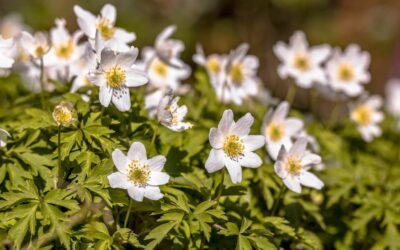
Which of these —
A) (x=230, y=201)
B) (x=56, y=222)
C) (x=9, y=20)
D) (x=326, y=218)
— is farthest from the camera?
(x=9, y=20)

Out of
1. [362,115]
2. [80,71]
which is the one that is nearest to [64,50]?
[80,71]

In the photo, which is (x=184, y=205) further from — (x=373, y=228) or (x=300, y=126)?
(x=373, y=228)

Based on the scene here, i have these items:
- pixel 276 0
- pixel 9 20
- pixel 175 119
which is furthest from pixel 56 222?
pixel 276 0

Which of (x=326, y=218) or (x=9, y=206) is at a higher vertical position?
(x=326, y=218)

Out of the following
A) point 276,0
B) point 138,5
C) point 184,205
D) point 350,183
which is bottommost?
point 184,205

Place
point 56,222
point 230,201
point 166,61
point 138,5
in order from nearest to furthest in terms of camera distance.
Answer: point 56,222 < point 230,201 < point 166,61 < point 138,5

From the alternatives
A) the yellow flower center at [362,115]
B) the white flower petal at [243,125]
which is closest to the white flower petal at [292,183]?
the white flower petal at [243,125]

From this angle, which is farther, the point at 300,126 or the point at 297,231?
the point at 300,126

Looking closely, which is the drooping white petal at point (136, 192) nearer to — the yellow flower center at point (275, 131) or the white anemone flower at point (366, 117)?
the yellow flower center at point (275, 131)

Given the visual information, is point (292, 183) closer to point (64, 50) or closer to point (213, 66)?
point (213, 66)
